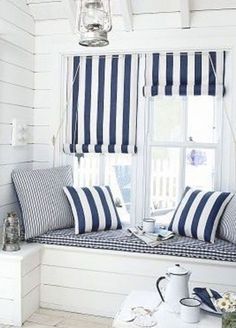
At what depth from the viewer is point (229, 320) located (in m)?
1.85

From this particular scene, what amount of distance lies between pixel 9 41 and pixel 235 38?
5.80 ft

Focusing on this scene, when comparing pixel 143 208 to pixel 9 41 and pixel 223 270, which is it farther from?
pixel 9 41

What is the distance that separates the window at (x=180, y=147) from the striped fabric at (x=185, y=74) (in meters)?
0.11

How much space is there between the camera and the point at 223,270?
Answer: 2.97 metres

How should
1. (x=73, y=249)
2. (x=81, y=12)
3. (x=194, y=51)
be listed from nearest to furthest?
(x=81, y=12) → (x=73, y=249) → (x=194, y=51)

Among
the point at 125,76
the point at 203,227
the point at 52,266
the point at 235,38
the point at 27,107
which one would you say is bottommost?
the point at 52,266

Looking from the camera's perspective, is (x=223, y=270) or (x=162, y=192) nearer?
(x=223, y=270)

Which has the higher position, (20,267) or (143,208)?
(143,208)

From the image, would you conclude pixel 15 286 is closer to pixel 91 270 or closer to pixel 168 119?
pixel 91 270

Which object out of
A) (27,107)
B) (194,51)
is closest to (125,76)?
(194,51)

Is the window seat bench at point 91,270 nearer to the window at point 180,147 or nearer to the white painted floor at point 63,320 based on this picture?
the white painted floor at point 63,320

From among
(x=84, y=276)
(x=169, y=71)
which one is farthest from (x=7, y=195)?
(x=169, y=71)

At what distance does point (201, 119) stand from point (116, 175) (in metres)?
0.88

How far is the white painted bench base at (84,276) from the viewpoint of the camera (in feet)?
9.85
